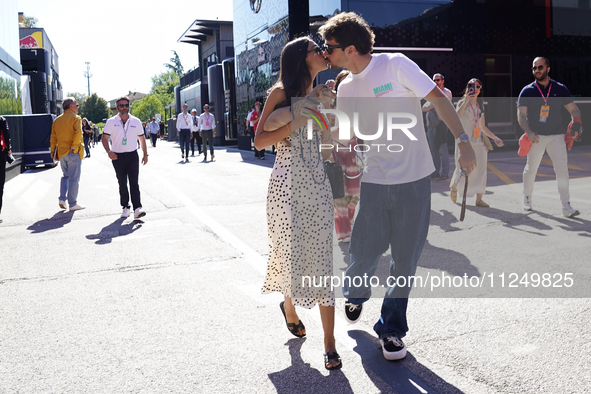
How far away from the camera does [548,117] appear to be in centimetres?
764

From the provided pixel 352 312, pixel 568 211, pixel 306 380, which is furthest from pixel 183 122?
pixel 306 380

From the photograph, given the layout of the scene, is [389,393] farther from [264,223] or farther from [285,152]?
[264,223]

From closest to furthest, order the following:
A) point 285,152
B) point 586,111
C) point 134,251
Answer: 1. point 285,152
2. point 134,251
3. point 586,111

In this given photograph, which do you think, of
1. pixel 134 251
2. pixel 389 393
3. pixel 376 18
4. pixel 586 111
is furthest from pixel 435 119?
pixel 586 111

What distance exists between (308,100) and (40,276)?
147 inches

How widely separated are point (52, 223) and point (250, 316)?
573cm

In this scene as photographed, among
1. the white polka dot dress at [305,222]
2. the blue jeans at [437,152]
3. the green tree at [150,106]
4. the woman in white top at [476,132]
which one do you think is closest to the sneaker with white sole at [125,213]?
the woman in white top at [476,132]

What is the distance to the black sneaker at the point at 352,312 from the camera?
3.83 m

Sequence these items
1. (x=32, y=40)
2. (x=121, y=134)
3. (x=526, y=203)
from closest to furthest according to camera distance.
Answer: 1. (x=526, y=203)
2. (x=121, y=134)
3. (x=32, y=40)

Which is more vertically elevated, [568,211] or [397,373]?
[568,211]

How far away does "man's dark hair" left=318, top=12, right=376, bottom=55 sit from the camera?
10.8 feet

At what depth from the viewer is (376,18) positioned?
21031mm

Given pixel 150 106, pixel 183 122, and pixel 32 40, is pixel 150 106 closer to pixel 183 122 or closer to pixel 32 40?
pixel 32 40

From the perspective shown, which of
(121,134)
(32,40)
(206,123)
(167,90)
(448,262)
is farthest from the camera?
(167,90)
